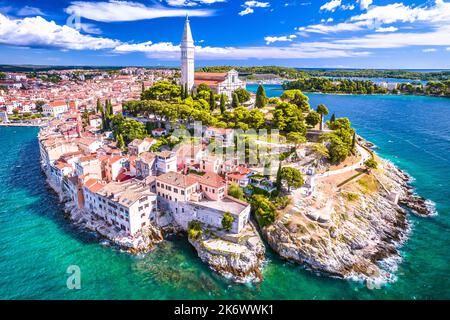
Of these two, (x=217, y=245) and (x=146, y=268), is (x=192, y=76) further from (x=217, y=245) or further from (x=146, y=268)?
(x=146, y=268)

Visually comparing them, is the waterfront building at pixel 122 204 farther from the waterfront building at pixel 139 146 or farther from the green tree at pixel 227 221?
the waterfront building at pixel 139 146

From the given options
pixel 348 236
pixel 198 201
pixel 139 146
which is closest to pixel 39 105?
pixel 139 146

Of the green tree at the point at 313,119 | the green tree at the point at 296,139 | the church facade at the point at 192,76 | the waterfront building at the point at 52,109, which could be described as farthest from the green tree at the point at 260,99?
the waterfront building at the point at 52,109

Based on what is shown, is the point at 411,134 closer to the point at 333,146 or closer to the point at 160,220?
the point at 333,146

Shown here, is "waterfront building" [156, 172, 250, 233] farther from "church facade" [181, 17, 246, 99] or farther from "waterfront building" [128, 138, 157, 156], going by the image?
"church facade" [181, 17, 246, 99]

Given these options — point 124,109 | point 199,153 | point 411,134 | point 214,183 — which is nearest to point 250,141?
point 199,153

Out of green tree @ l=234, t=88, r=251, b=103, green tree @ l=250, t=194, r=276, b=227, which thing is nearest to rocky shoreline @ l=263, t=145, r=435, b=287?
green tree @ l=250, t=194, r=276, b=227
